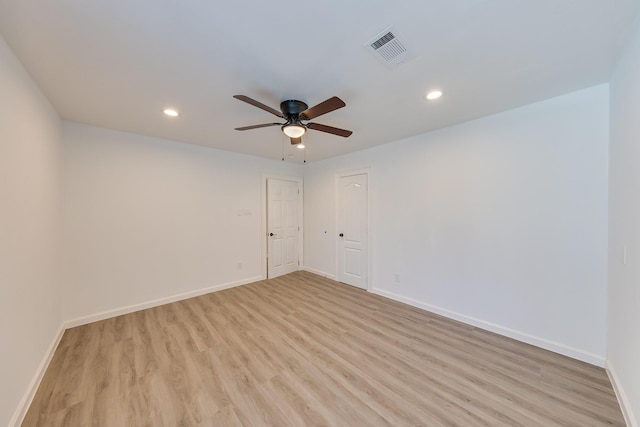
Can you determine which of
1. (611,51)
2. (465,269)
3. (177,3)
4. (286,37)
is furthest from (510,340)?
(177,3)

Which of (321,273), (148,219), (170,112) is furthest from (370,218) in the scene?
(148,219)

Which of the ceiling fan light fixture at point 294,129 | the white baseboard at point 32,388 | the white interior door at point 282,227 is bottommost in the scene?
the white baseboard at point 32,388

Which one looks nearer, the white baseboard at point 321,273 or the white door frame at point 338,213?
the white door frame at point 338,213

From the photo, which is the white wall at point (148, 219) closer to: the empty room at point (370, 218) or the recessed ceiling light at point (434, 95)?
the empty room at point (370, 218)

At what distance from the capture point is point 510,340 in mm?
2539

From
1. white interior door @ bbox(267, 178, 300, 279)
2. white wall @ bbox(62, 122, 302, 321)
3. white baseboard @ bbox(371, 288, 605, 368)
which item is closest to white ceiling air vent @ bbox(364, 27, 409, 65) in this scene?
white baseboard @ bbox(371, 288, 605, 368)

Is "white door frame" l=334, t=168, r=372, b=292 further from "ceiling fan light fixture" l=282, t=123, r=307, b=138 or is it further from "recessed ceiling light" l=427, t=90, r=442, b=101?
"ceiling fan light fixture" l=282, t=123, r=307, b=138

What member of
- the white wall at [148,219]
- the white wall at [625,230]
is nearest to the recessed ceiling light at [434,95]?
the white wall at [625,230]

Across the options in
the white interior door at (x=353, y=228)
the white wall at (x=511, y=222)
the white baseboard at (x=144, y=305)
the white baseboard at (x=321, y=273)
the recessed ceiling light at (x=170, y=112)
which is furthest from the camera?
the white baseboard at (x=321, y=273)

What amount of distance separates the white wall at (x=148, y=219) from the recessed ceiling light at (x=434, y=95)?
10.9 ft

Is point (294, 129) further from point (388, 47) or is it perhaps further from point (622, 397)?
point (622, 397)

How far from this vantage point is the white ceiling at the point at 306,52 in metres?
1.29

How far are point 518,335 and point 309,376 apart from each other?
7.66ft

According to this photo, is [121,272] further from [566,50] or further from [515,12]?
[566,50]
